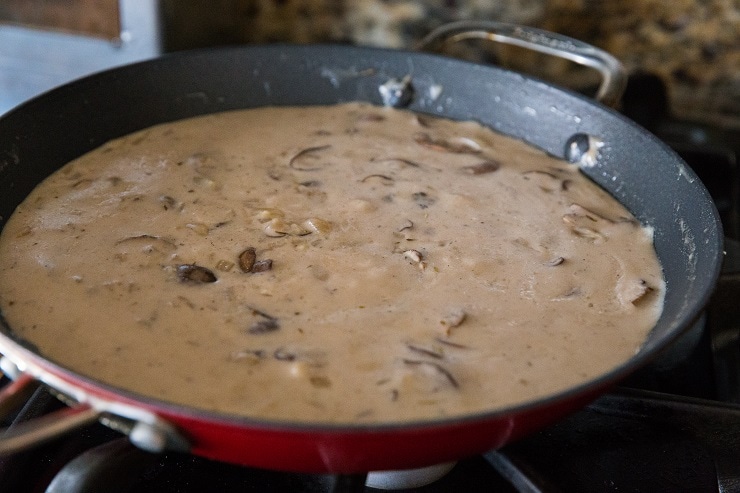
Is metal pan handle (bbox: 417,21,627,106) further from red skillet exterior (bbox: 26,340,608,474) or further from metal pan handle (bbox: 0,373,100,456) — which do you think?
metal pan handle (bbox: 0,373,100,456)

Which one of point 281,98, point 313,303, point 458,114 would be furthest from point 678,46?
point 313,303

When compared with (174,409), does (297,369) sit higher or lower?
lower

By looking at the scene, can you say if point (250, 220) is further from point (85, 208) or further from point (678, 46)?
point (678, 46)

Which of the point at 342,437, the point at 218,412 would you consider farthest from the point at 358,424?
the point at 218,412

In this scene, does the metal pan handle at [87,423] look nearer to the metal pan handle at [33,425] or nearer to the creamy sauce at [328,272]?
the metal pan handle at [33,425]

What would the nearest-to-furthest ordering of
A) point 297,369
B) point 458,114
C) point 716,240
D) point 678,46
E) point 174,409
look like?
point 174,409 → point 297,369 → point 716,240 → point 458,114 → point 678,46

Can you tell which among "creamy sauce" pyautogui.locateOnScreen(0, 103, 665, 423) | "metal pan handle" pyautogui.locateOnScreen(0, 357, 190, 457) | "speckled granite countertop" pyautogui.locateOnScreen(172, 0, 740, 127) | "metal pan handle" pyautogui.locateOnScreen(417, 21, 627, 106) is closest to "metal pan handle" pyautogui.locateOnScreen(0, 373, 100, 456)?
"metal pan handle" pyautogui.locateOnScreen(0, 357, 190, 457)

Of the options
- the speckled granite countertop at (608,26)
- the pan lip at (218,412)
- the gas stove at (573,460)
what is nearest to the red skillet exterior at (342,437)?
the pan lip at (218,412)
